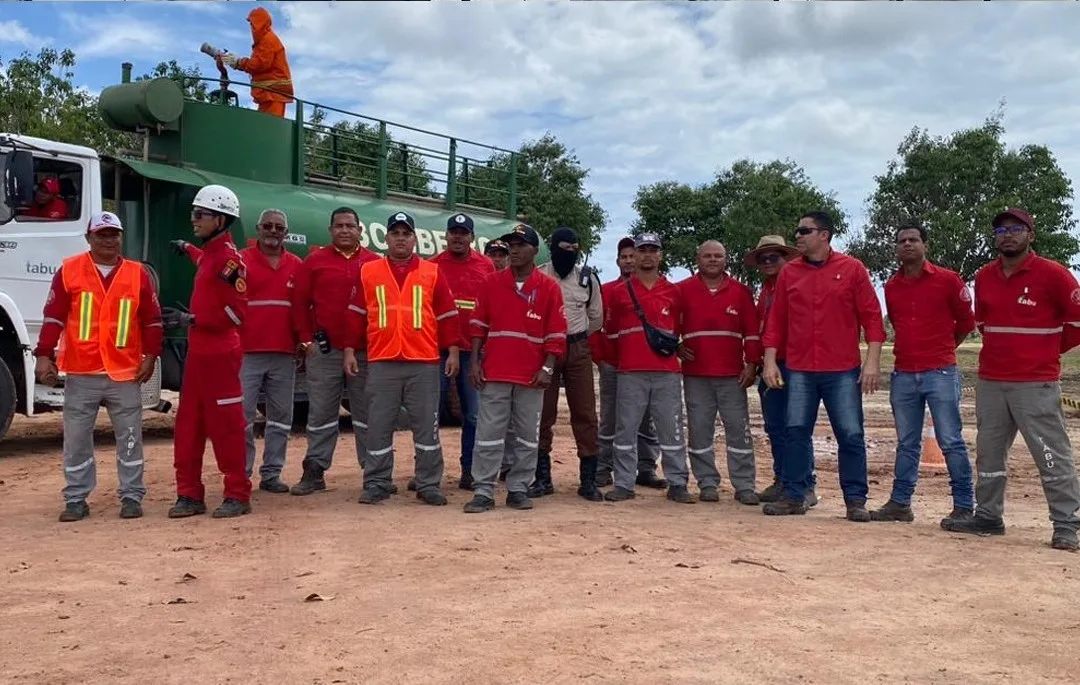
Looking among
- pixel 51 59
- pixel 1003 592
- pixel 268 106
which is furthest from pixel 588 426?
pixel 51 59

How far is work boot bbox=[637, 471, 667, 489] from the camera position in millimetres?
8078

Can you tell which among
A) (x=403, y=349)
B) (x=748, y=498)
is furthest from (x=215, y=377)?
(x=748, y=498)

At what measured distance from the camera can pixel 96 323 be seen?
636cm

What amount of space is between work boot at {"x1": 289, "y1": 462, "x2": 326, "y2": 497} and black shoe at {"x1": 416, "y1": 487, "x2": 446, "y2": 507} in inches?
35.4

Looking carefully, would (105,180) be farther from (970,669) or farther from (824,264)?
(970,669)

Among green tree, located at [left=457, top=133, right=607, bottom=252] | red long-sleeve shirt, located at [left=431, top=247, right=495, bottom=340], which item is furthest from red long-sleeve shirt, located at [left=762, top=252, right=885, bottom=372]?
green tree, located at [left=457, top=133, right=607, bottom=252]

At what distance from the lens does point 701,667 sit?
3.67 metres

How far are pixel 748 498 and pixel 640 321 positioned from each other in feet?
4.82

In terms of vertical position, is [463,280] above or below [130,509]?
above

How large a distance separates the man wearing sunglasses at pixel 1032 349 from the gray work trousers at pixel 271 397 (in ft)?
15.4

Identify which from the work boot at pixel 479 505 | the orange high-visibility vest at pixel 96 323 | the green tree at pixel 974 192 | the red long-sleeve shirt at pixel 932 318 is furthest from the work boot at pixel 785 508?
the green tree at pixel 974 192

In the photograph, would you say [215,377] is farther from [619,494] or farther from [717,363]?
[717,363]

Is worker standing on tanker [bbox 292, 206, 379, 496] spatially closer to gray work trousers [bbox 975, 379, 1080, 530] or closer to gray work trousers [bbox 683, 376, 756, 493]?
gray work trousers [bbox 683, 376, 756, 493]

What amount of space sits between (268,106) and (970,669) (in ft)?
31.2
